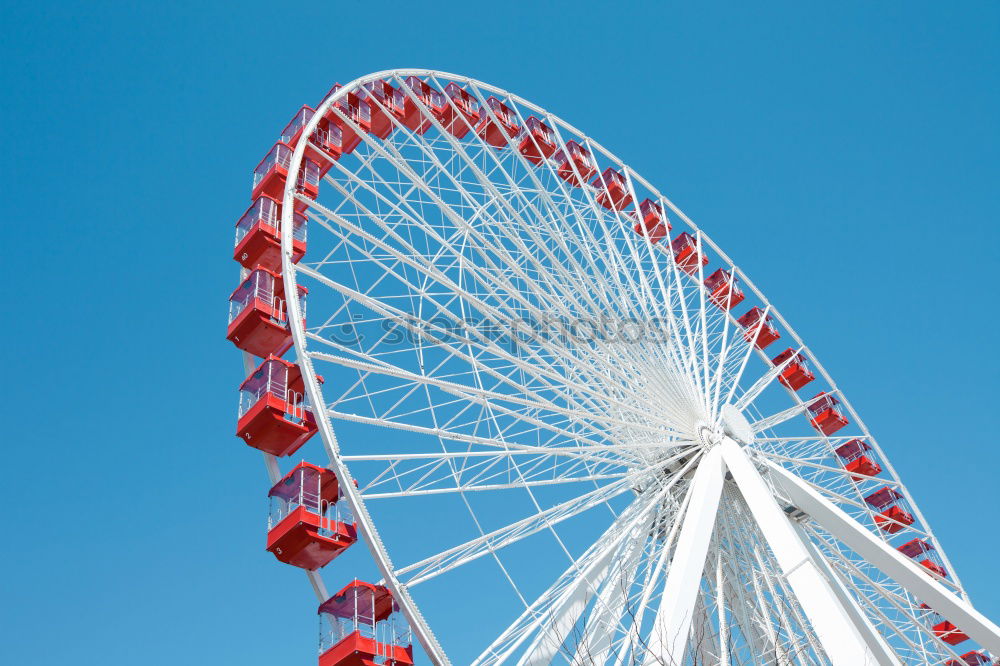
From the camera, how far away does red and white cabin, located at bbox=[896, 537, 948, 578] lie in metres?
20.3

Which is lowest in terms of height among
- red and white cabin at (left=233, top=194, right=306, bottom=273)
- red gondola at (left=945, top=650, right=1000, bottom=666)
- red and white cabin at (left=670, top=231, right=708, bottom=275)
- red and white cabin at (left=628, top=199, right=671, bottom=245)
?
red gondola at (left=945, top=650, right=1000, bottom=666)

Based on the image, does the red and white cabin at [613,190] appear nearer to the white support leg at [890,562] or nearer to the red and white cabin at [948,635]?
the white support leg at [890,562]

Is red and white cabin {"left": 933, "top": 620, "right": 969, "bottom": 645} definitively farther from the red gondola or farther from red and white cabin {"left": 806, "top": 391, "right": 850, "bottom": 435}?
red and white cabin {"left": 806, "top": 391, "right": 850, "bottom": 435}

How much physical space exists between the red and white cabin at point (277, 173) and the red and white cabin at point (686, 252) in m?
8.73

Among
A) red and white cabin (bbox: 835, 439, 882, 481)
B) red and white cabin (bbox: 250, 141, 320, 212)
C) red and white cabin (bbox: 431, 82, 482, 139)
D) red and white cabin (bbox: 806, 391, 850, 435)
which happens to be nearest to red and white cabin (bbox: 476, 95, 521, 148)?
red and white cabin (bbox: 431, 82, 482, 139)

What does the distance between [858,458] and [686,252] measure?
6.05 metres

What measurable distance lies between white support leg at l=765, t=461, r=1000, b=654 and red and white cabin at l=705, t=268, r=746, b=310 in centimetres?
692

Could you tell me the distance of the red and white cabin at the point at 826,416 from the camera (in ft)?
69.5

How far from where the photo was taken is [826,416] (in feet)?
69.4

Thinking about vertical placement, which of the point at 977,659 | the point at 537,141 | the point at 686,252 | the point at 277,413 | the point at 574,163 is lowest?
the point at 977,659

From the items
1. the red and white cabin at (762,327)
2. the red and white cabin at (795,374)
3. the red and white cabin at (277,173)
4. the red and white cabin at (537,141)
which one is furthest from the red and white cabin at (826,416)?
the red and white cabin at (277,173)

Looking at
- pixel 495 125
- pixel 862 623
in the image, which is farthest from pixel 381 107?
pixel 862 623

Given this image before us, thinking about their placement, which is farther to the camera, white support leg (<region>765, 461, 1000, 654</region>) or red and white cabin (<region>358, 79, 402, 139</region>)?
red and white cabin (<region>358, 79, 402, 139</region>)

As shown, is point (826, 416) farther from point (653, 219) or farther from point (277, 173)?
point (277, 173)
